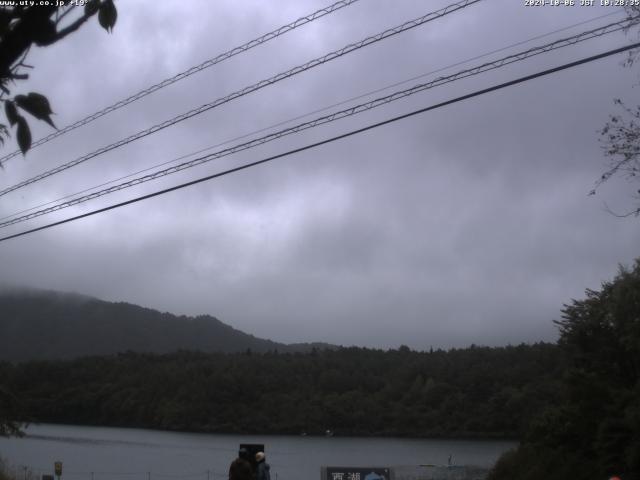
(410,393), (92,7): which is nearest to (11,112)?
(92,7)

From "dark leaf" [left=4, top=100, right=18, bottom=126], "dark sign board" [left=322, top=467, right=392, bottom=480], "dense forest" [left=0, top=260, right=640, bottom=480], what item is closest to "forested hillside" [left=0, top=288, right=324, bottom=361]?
"dense forest" [left=0, top=260, right=640, bottom=480]

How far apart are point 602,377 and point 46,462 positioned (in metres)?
41.0

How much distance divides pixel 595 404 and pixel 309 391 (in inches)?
2241

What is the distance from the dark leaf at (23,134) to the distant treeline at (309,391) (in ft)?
170

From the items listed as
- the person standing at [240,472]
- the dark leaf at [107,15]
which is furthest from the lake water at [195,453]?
the dark leaf at [107,15]

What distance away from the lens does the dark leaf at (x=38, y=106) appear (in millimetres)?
3152

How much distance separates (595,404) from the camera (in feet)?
75.2

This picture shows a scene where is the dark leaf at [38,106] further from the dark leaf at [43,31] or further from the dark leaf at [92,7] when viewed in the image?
the dark leaf at [92,7]

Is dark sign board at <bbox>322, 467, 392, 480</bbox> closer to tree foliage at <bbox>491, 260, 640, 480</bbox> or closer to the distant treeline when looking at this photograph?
tree foliage at <bbox>491, 260, 640, 480</bbox>

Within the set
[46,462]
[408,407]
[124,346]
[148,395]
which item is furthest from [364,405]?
[124,346]

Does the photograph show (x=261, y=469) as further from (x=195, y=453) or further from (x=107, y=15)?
(x=195, y=453)

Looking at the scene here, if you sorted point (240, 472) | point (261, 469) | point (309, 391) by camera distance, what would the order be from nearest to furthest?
1. point (240, 472)
2. point (261, 469)
3. point (309, 391)

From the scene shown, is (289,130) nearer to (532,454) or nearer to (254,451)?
(254,451)

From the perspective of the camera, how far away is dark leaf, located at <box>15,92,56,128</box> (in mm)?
3152
